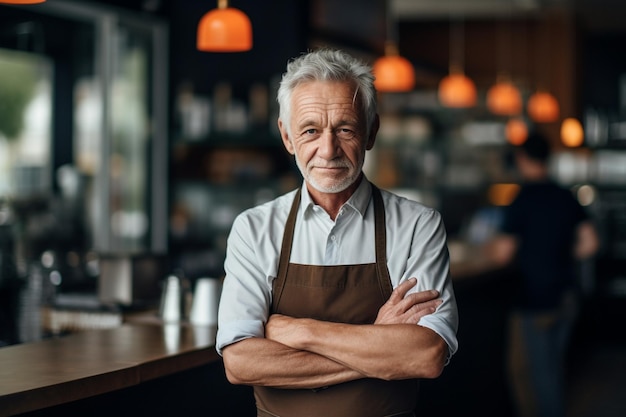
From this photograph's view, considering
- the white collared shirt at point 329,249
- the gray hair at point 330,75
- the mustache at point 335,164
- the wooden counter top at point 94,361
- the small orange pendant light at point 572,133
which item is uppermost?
the small orange pendant light at point 572,133

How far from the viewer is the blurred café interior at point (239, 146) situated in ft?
17.7

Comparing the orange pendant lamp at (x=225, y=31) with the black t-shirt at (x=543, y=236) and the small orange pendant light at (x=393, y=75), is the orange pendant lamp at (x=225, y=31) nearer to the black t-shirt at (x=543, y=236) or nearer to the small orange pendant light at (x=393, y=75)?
the black t-shirt at (x=543, y=236)

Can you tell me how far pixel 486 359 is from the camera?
6.20 metres

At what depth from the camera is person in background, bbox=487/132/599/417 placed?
5.60m

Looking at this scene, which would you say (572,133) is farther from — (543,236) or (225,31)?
(225,31)

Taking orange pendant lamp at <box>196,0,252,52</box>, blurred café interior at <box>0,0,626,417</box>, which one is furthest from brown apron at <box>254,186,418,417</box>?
orange pendant lamp at <box>196,0,252,52</box>

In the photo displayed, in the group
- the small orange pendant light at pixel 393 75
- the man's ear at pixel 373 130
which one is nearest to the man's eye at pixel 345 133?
the man's ear at pixel 373 130

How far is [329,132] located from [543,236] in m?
3.51

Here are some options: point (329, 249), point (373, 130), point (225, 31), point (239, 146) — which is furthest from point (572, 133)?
point (329, 249)

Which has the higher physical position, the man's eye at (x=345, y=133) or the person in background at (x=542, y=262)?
the man's eye at (x=345, y=133)

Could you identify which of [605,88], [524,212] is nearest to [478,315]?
[524,212]

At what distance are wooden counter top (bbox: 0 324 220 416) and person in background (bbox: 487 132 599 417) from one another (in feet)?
8.74

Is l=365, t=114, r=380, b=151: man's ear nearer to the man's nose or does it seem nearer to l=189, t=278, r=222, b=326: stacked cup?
the man's nose

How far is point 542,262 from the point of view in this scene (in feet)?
18.6
